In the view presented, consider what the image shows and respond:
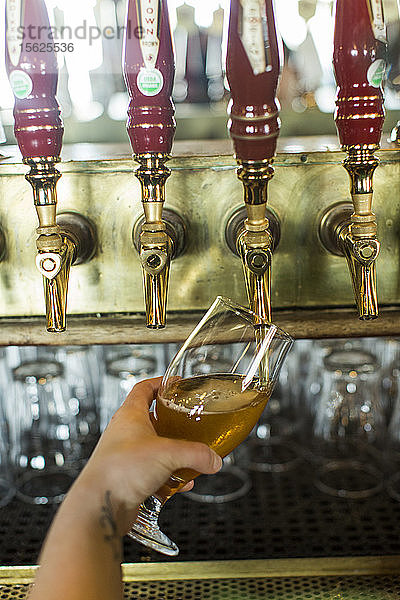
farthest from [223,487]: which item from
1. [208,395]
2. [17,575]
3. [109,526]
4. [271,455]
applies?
[109,526]

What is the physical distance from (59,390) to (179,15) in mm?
1168

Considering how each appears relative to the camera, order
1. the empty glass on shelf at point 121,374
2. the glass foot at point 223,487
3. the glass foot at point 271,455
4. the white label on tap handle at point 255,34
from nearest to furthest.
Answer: the white label on tap handle at point 255,34 → the glass foot at point 223,487 → the glass foot at point 271,455 → the empty glass on shelf at point 121,374

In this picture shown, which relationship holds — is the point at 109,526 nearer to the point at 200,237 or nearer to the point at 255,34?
the point at 200,237

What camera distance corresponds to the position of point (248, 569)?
107 centimetres

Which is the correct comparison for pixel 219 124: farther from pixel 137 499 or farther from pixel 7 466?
pixel 137 499

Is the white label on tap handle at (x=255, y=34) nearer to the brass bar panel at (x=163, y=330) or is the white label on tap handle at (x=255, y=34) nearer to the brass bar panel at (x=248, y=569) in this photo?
the brass bar panel at (x=163, y=330)

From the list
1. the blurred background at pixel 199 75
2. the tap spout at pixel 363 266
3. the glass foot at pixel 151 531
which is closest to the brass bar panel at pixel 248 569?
the glass foot at pixel 151 531

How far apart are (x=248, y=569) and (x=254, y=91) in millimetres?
738

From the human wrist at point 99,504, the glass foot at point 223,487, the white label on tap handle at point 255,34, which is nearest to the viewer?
the human wrist at point 99,504

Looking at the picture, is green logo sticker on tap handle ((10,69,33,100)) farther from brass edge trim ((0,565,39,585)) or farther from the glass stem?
brass edge trim ((0,565,39,585))

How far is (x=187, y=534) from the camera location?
117 cm

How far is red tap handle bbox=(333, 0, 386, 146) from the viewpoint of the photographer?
88 cm

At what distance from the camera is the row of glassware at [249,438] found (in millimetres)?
1455

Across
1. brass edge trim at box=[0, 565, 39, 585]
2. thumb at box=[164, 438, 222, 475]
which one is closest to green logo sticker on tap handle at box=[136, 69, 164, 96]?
thumb at box=[164, 438, 222, 475]
